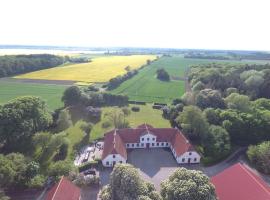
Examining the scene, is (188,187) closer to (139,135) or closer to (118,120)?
(139,135)

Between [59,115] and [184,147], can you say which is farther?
[59,115]

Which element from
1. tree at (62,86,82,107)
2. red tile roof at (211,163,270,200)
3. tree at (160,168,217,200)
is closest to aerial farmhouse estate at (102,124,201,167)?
red tile roof at (211,163,270,200)

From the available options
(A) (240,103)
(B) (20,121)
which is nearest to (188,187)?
(B) (20,121)

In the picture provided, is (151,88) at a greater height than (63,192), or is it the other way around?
(63,192)

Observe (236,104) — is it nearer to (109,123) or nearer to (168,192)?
(109,123)

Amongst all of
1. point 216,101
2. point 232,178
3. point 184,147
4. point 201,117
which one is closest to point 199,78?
point 216,101

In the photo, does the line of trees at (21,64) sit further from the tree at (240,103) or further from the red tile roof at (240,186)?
the red tile roof at (240,186)

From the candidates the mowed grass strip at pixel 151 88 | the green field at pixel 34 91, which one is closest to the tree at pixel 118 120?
the green field at pixel 34 91
